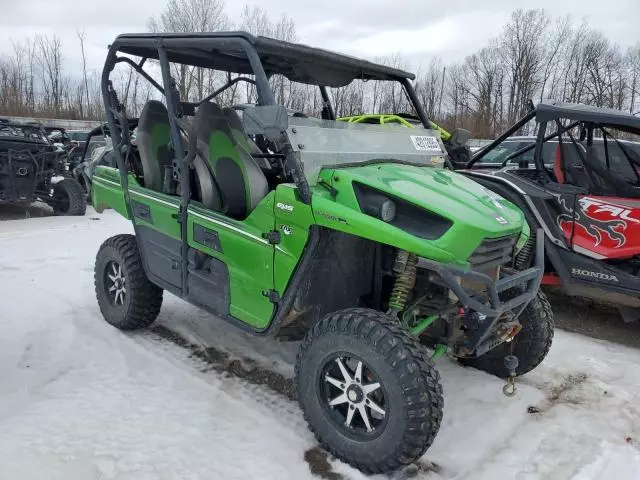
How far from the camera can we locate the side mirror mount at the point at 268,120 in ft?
9.10

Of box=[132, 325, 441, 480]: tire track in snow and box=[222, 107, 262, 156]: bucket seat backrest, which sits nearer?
box=[132, 325, 441, 480]: tire track in snow

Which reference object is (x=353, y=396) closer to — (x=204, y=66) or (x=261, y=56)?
(x=261, y=56)

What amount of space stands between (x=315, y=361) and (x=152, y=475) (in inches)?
36.9

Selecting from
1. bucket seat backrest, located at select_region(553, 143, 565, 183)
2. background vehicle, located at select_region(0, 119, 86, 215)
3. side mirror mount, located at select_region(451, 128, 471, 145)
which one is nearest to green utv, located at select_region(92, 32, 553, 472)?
side mirror mount, located at select_region(451, 128, 471, 145)

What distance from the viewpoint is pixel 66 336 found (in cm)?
419

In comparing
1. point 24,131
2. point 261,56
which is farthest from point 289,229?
point 24,131

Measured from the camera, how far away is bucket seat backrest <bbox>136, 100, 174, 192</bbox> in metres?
4.17

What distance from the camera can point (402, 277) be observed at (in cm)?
292

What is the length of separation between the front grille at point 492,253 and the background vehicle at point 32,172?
8.46 meters

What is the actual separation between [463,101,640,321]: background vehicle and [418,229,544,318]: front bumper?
6.04 ft

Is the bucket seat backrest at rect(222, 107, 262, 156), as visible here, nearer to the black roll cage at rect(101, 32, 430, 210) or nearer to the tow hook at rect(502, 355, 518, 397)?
the black roll cage at rect(101, 32, 430, 210)

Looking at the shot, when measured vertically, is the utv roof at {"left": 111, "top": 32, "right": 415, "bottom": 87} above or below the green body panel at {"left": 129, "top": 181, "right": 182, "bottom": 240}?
above

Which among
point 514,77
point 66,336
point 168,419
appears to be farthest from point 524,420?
point 514,77

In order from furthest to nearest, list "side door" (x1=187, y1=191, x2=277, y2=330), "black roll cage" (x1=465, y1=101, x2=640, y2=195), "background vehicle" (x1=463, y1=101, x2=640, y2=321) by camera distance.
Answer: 1. "black roll cage" (x1=465, y1=101, x2=640, y2=195)
2. "background vehicle" (x1=463, y1=101, x2=640, y2=321)
3. "side door" (x1=187, y1=191, x2=277, y2=330)
